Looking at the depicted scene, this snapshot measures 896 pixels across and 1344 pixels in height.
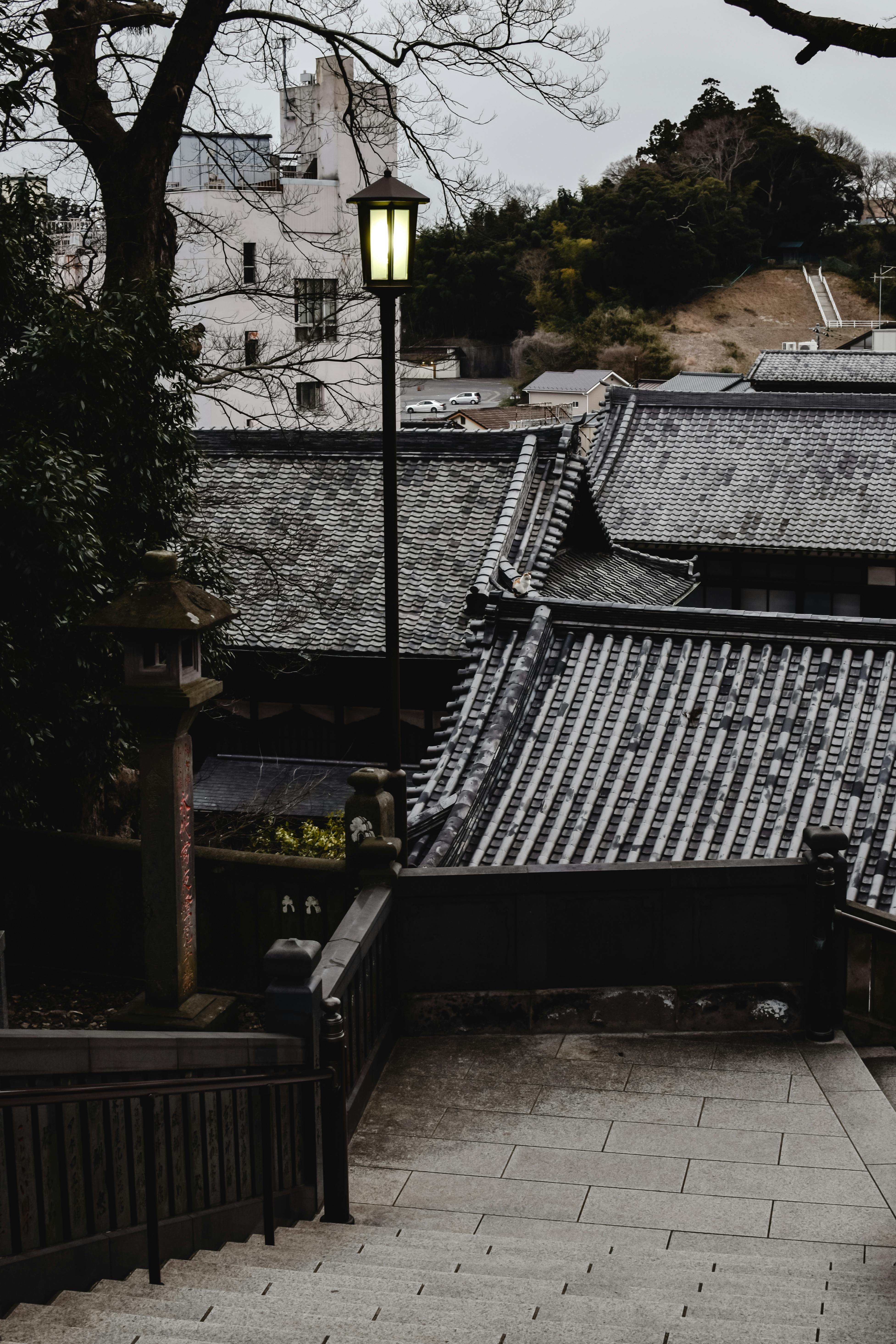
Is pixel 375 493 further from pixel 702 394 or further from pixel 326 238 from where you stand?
pixel 326 238

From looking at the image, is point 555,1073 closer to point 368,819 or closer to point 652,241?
point 368,819

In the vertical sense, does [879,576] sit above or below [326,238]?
below

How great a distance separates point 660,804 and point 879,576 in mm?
17506

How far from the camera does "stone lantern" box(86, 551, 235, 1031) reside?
801 cm

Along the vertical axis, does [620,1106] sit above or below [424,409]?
below

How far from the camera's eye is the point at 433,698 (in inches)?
754

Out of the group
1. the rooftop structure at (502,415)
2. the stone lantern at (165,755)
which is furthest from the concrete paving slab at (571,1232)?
the rooftop structure at (502,415)

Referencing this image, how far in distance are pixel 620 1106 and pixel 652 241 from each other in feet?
276

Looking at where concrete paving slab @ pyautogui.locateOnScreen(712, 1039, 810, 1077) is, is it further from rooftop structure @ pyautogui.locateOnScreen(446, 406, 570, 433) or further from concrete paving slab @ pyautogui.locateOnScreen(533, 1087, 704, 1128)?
rooftop structure @ pyautogui.locateOnScreen(446, 406, 570, 433)

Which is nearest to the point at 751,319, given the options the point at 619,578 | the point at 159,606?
the point at 619,578

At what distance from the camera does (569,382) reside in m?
70.8

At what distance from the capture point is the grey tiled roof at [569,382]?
226 ft

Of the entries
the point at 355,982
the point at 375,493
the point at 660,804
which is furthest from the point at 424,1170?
the point at 375,493

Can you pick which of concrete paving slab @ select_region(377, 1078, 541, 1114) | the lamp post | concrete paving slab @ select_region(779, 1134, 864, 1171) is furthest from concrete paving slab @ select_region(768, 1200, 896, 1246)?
the lamp post
